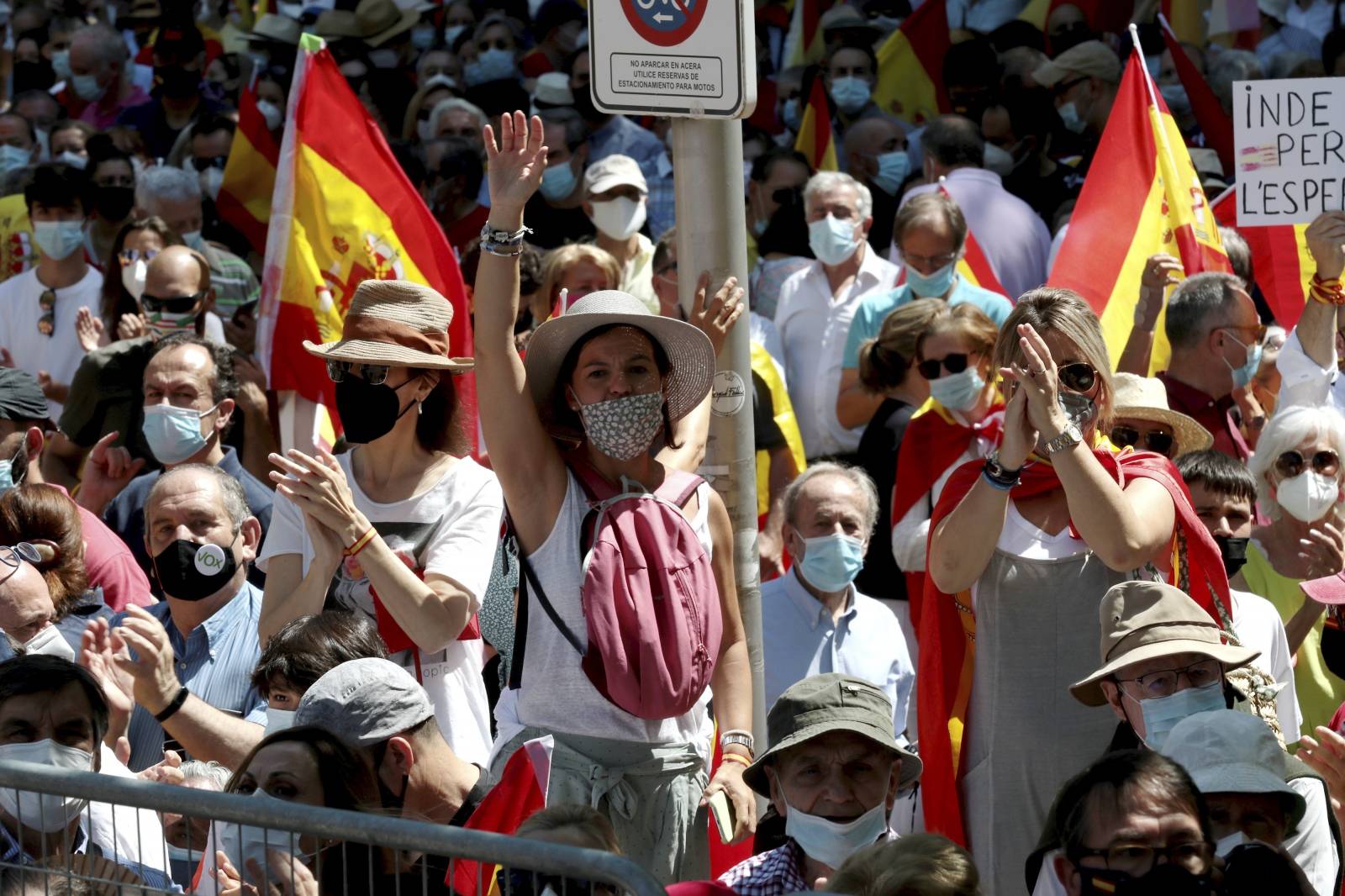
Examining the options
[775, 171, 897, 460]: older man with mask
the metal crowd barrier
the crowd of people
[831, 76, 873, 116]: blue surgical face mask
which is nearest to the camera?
the metal crowd barrier

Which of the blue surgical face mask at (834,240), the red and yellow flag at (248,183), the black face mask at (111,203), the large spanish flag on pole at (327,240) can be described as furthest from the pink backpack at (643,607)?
the red and yellow flag at (248,183)

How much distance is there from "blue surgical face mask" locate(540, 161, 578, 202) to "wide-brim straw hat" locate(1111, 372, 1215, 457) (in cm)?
498

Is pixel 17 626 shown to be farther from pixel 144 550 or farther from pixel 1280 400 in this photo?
pixel 1280 400

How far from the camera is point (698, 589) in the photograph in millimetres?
4156

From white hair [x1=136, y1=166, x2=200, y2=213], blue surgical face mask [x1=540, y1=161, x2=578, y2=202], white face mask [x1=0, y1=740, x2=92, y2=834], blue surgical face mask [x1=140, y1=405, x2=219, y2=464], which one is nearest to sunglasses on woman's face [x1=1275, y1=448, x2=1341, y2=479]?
blue surgical face mask [x1=140, y1=405, x2=219, y2=464]

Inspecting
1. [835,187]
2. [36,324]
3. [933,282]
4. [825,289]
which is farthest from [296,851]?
[36,324]

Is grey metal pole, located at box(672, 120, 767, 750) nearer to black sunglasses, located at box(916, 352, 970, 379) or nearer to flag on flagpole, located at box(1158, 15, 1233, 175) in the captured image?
black sunglasses, located at box(916, 352, 970, 379)

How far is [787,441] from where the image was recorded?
7180 millimetres

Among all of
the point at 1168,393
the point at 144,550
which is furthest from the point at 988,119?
the point at 144,550

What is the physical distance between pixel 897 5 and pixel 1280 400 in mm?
6532

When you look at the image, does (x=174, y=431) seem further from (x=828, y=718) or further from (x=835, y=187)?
(x=828, y=718)

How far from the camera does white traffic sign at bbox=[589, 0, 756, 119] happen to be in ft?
14.0

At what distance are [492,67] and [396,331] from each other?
807 centimetres

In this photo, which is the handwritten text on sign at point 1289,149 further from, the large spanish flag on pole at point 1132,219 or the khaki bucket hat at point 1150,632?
the khaki bucket hat at point 1150,632
